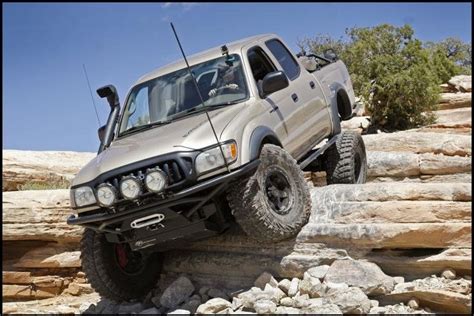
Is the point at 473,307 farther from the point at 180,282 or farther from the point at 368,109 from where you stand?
the point at 368,109

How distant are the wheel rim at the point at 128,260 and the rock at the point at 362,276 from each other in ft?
6.22

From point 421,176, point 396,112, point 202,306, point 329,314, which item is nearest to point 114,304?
point 202,306

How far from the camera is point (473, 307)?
14.4 feet

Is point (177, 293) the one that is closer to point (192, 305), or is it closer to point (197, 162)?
point (192, 305)

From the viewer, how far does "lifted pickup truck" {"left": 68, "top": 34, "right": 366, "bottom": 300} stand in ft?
15.1

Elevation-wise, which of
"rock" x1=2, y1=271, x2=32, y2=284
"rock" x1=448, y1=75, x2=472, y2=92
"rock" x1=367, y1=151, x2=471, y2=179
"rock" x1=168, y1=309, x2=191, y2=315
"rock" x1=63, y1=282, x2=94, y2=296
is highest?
"rock" x1=448, y1=75, x2=472, y2=92

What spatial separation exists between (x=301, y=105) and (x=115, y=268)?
263cm

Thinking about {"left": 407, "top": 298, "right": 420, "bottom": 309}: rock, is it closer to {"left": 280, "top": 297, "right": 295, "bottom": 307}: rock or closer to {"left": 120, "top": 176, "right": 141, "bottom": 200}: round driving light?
{"left": 280, "top": 297, "right": 295, "bottom": 307}: rock

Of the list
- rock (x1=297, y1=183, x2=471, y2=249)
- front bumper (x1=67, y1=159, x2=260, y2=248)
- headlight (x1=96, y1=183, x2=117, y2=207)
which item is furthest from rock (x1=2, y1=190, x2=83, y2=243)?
rock (x1=297, y1=183, x2=471, y2=249)

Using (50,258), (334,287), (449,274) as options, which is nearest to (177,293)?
(334,287)

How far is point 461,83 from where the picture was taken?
1988cm

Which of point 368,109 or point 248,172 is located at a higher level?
point 368,109

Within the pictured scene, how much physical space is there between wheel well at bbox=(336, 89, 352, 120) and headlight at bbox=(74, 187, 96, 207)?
4132 mm

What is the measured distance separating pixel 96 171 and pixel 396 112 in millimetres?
13976
